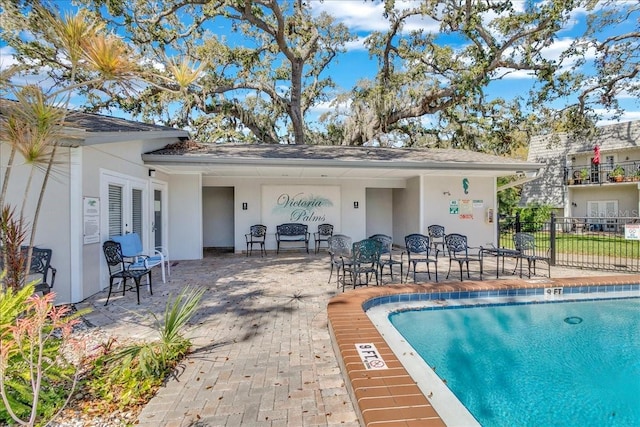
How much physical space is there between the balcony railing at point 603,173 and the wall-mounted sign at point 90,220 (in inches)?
918

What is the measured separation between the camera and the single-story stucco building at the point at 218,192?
16.8ft

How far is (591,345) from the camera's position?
4180 mm

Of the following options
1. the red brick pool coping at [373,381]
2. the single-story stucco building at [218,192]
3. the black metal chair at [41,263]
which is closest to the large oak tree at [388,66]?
the single-story stucco building at [218,192]

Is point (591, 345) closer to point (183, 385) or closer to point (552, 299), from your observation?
point (552, 299)

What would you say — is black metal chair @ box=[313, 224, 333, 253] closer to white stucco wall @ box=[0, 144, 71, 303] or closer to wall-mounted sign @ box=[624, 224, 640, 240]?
white stucco wall @ box=[0, 144, 71, 303]

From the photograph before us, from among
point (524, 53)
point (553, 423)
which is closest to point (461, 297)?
point (553, 423)

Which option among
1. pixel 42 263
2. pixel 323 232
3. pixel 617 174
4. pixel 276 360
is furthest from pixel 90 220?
pixel 617 174

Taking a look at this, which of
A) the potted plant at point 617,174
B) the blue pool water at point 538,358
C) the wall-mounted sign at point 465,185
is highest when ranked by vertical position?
the potted plant at point 617,174

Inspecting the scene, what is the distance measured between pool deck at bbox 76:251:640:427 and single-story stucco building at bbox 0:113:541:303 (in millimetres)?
1379

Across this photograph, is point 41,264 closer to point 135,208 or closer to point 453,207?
point 135,208

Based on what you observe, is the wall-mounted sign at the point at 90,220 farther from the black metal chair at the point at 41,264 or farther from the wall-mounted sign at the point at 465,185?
the wall-mounted sign at the point at 465,185

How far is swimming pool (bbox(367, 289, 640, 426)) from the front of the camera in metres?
2.84

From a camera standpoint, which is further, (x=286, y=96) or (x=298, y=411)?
(x=286, y=96)

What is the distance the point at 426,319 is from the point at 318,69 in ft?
47.0
